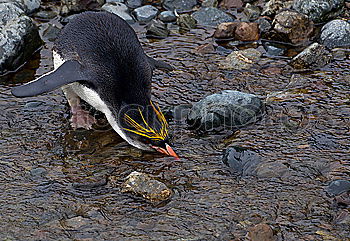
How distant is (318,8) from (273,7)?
0.67 metres

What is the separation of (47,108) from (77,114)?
47 cm

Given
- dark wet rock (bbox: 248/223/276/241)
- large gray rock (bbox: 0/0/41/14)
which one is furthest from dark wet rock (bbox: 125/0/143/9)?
dark wet rock (bbox: 248/223/276/241)

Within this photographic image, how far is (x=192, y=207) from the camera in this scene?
4.76 m

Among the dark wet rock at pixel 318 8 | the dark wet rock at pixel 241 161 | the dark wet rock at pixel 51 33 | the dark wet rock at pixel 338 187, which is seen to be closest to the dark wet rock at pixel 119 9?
the dark wet rock at pixel 51 33

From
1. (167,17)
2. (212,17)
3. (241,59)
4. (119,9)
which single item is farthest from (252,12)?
(119,9)

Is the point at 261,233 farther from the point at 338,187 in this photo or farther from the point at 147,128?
the point at 147,128

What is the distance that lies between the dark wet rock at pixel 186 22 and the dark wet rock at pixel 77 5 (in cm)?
141

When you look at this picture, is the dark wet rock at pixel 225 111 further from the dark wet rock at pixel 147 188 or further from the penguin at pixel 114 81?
the dark wet rock at pixel 147 188

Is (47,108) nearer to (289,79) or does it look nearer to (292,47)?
(289,79)

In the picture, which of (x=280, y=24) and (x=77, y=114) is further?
(x=280, y=24)

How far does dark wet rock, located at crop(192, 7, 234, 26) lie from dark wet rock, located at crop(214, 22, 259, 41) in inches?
16.5

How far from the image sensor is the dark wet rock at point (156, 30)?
26.3 feet

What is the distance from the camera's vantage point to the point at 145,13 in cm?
849

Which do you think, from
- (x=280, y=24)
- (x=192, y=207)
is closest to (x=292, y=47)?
(x=280, y=24)
